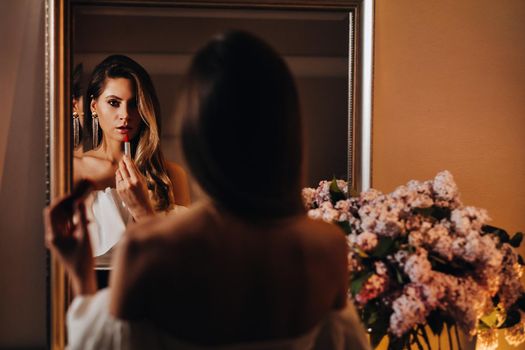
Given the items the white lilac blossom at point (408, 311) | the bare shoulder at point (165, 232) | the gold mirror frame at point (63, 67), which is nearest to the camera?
the bare shoulder at point (165, 232)

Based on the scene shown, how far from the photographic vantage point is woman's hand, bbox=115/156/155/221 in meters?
1.82

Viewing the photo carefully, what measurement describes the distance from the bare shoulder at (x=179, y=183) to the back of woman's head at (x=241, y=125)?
0.92 meters

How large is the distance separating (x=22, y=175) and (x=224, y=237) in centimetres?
117

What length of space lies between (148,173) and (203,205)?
94 centimetres

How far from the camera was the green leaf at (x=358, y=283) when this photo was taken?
4.79 feet

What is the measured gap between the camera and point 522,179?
6.68ft

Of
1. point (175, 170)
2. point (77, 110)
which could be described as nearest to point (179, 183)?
point (175, 170)

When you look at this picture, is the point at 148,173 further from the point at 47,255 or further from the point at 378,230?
the point at 378,230

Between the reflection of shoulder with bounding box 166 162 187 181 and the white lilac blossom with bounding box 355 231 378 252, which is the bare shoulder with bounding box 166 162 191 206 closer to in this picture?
the reflection of shoulder with bounding box 166 162 187 181

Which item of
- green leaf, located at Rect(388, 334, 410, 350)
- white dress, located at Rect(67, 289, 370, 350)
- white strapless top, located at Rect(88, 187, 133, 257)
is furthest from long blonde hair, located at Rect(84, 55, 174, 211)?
white dress, located at Rect(67, 289, 370, 350)

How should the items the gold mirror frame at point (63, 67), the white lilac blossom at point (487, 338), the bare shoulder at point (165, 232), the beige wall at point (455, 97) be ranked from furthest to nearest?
the beige wall at point (455, 97) < the gold mirror frame at point (63, 67) < the white lilac blossom at point (487, 338) < the bare shoulder at point (165, 232)

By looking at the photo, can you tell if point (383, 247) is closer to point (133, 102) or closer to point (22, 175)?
point (133, 102)

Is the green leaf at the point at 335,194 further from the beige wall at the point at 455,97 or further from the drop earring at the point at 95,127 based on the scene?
the drop earring at the point at 95,127

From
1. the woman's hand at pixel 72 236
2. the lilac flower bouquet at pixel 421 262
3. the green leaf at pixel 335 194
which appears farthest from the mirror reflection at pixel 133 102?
the woman's hand at pixel 72 236
